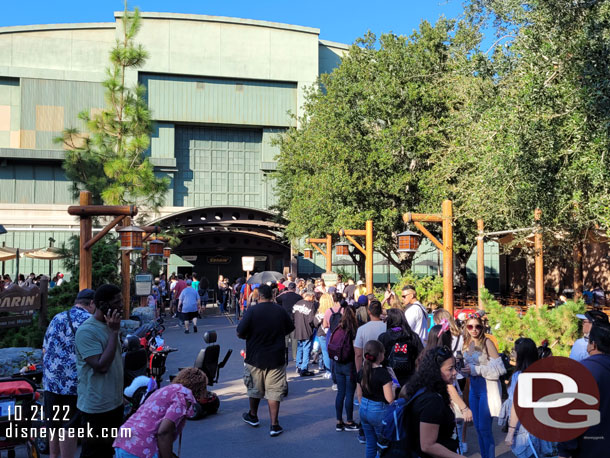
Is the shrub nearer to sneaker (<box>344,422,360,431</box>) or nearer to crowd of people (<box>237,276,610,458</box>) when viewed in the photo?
crowd of people (<box>237,276,610,458</box>)

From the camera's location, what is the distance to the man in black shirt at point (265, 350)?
25.0 feet

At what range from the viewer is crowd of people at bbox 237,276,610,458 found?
3.84m

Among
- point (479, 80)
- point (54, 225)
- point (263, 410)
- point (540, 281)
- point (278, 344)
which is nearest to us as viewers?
point (278, 344)

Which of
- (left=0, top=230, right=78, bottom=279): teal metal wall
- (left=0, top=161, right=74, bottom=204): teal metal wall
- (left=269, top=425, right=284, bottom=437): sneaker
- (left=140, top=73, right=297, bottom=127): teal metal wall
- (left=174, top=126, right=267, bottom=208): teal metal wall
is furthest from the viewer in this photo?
(left=174, top=126, right=267, bottom=208): teal metal wall

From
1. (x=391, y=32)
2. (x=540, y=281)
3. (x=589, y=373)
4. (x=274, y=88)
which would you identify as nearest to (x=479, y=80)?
(x=540, y=281)

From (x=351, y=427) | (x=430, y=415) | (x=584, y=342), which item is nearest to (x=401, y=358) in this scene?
(x=351, y=427)

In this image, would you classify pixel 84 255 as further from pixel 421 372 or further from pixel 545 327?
pixel 421 372

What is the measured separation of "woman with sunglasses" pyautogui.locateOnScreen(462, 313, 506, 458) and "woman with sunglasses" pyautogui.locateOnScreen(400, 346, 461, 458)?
242 centimetres

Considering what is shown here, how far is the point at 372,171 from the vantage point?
2261 cm

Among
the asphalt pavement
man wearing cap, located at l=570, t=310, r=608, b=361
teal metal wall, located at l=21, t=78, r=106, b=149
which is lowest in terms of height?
the asphalt pavement

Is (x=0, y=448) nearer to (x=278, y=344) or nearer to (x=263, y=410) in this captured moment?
(x=278, y=344)

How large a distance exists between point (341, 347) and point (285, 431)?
128 cm

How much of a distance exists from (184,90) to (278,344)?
34.6m

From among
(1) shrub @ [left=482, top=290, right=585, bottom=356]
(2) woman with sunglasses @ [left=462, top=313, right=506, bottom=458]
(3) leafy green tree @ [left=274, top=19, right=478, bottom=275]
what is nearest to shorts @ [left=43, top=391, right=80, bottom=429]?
(2) woman with sunglasses @ [left=462, top=313, right=506, bottom=458]
